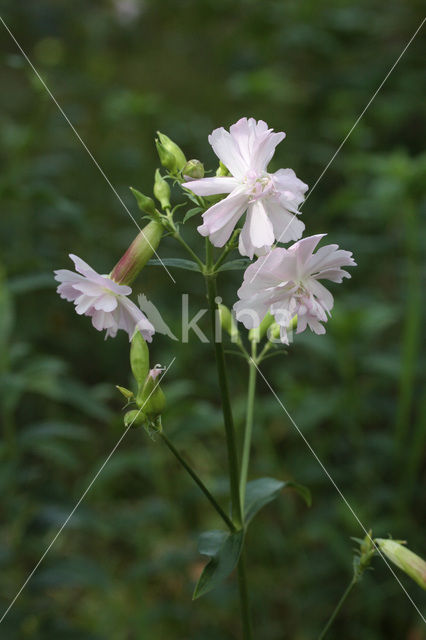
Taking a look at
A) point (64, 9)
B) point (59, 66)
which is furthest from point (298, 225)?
point (64, 9)

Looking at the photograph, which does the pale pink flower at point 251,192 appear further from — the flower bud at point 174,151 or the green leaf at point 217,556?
the green leaf at point 217,556

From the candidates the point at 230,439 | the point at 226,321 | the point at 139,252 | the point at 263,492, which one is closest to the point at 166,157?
the point at 139,252

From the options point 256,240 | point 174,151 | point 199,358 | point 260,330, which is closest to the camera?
point 256,240

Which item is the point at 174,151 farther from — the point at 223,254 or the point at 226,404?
the point at 226,404

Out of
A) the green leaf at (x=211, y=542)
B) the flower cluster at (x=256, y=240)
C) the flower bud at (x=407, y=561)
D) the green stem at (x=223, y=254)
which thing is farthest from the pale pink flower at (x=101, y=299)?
the flower bud at (x=407, y=561)

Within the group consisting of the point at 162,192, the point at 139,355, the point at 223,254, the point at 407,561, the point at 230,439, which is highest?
the point at 162,192

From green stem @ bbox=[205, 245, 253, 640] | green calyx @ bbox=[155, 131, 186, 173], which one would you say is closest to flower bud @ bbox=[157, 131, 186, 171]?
green calyx @ bbox=[155, 131, 186, 173]
